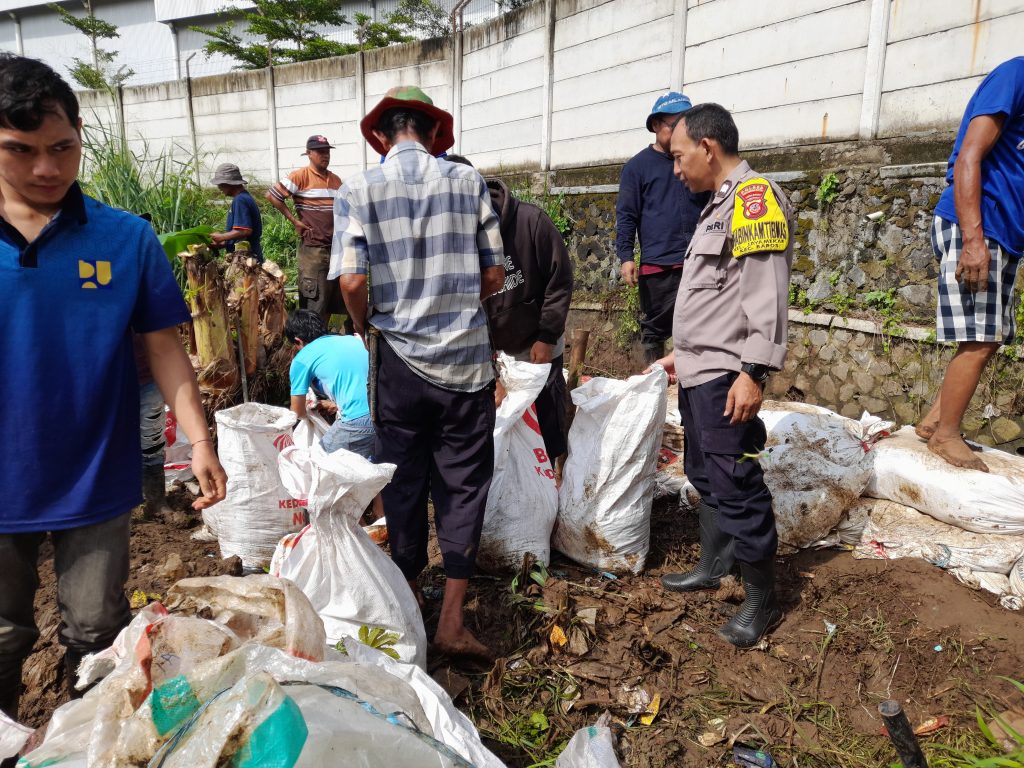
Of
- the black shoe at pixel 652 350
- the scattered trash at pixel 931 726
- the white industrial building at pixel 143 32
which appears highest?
the white industrial building at pixel 143 32

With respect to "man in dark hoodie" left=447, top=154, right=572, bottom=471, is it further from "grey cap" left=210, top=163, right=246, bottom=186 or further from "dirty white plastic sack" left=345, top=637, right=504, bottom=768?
"grey cap" left=210, top=163, right=246, bottom=186

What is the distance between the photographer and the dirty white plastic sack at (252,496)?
3.05m

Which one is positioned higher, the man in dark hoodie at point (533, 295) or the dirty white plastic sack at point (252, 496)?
the man in dark hoodie at point (533, 295)

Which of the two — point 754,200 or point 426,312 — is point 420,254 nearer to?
point 426,312

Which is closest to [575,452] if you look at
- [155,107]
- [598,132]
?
[598,132]

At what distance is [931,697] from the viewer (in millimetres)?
2256

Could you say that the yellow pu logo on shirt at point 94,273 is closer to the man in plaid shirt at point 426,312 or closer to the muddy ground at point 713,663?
the man in plaid shirt at point 426,312

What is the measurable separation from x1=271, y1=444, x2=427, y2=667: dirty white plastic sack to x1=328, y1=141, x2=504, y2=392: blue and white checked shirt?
0.41 m

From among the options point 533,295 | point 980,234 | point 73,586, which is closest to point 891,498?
point 980,234

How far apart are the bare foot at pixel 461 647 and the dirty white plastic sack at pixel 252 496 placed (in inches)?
40.9

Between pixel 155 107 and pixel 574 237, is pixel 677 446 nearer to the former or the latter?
pixel 574 237

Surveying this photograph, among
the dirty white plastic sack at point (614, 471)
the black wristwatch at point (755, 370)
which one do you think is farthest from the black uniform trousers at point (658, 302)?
the black wristwatch at point (755, 370)

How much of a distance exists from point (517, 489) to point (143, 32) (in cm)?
2992

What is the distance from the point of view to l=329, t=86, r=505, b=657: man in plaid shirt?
7.41 ft
